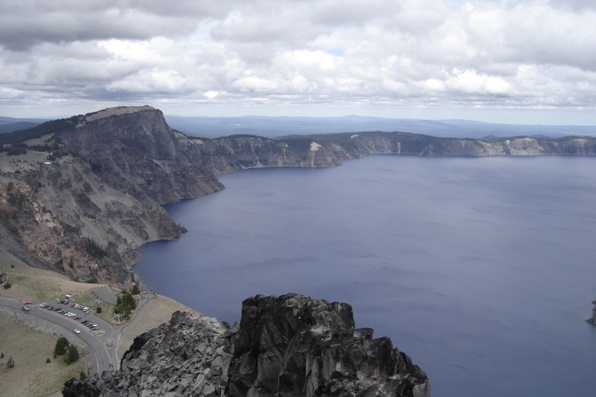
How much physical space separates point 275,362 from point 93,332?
43482 millimetres

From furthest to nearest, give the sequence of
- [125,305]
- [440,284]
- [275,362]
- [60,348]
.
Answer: [440,284], [125,305], [60,348], [275,362]

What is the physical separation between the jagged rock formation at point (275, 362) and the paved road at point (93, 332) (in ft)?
54.1

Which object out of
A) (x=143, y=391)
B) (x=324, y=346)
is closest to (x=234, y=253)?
(x=143, y=391)

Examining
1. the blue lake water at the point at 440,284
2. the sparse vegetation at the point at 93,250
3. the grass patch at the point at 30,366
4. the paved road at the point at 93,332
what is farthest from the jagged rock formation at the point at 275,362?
the sparse vegetation at the point at 93,250

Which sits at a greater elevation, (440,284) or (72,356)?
(72,356)

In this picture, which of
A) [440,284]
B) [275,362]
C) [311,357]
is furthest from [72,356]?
[440,284]

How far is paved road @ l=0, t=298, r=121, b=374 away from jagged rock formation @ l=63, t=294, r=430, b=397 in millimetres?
16476

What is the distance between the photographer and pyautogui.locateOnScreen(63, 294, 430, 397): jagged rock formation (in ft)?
82.8

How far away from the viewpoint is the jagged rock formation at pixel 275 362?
82.8ft

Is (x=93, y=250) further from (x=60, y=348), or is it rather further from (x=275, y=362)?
(x=275, y=362)

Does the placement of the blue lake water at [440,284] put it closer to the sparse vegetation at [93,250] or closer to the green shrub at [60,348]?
the sparse vegetation at [93,250]

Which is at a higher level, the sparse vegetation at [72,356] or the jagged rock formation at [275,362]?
the jagged rock formation at [275,362]

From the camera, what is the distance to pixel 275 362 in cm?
2945

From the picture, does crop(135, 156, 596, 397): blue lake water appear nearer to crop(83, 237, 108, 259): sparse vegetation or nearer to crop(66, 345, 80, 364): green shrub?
crop(83, 237, 108, 259): sparse vegetation
